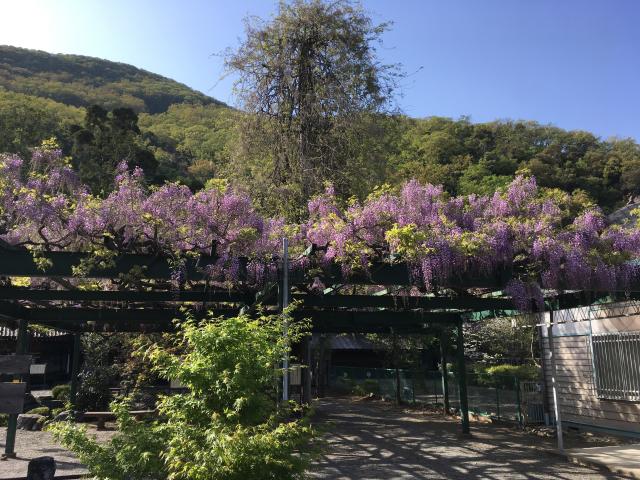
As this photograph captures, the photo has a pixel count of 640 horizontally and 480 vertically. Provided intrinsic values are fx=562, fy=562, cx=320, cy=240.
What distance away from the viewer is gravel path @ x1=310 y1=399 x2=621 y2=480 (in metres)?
8.63

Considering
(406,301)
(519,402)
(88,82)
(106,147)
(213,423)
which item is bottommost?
(519,402)

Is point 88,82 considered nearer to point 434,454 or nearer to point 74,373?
point 74,373

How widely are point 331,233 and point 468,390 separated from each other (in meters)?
9.97

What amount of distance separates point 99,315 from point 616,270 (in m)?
10.8

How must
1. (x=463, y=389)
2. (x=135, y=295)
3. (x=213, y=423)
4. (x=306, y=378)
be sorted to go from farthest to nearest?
1. (x=306, y=378)
2. (x=463, y=389)
3. (x=135, y=295)
4. (x=213, y=423)

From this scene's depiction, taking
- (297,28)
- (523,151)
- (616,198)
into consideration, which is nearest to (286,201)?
(297,28)

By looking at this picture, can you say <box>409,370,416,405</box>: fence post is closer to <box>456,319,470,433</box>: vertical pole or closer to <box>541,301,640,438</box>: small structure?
<box>541,301,640,438</box>: small structure

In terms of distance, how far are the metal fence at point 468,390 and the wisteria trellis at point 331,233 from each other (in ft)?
20.6

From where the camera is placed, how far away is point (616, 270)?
9133 millimetres

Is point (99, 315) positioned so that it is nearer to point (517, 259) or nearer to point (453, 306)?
point (453, 306)

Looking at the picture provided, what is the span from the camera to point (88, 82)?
3573 inches

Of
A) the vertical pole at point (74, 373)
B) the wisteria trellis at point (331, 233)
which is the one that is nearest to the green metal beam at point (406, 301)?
the wisteria trellis at point (331, 233)

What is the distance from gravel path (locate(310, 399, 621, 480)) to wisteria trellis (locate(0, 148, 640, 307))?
2.75 m

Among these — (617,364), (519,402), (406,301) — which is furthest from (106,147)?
(617,364)
